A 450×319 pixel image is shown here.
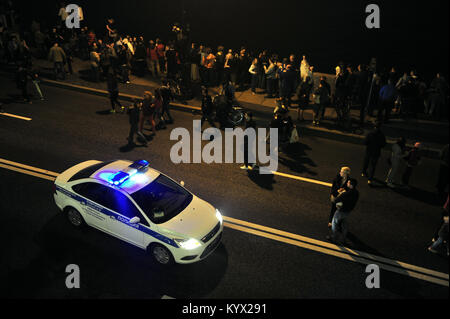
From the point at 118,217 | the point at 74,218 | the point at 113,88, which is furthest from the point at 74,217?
the point at 113,88

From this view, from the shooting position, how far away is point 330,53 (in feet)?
63.2

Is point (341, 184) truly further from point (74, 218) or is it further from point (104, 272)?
point (74, 218)

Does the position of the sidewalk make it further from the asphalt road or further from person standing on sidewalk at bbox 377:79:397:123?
the asphalt road

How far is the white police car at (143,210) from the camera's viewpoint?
7.84 meters

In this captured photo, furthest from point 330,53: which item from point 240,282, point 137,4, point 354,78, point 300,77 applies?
point 240,282

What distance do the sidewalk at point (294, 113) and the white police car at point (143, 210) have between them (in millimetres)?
7723

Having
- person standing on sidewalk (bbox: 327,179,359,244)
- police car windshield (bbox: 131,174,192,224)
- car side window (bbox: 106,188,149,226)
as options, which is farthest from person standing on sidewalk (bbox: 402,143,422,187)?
car side window (bbox: 106,188,149,226)

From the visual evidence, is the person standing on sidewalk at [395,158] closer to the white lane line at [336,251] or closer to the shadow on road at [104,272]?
the white lane line at [336,251]

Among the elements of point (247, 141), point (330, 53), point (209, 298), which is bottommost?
point (209, 298)

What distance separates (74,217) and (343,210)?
6.24m

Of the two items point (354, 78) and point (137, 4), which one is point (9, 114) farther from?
point (354, 78)

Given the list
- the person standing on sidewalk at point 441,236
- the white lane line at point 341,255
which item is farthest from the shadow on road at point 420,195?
the white lane line at point 341,255

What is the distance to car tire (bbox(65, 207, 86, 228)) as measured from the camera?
29.0ft

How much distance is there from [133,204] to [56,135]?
6982 millimetres
